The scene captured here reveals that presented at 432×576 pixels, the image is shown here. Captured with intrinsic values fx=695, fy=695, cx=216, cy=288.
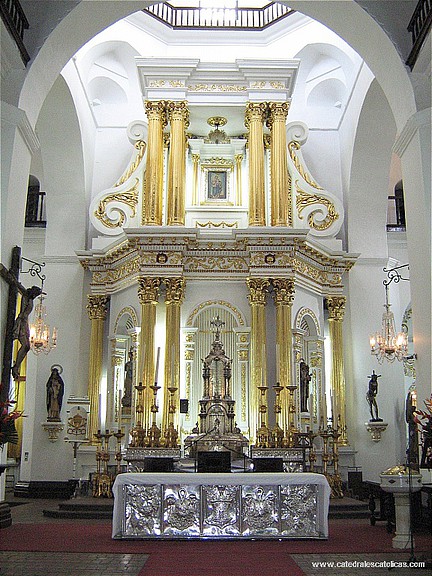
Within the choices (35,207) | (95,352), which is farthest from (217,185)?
(35,207)

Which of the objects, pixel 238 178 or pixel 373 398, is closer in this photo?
pixel 373 398

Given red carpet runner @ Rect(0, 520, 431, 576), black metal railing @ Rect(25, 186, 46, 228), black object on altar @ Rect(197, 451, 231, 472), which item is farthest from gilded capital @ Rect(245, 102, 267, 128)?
red carpet runner @ Rect(0, 520, 431, 576)

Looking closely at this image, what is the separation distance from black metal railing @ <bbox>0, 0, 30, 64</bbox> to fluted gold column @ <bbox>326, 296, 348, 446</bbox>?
9661 millimetres

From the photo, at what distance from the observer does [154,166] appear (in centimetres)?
1634

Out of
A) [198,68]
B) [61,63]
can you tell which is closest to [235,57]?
[198,68]

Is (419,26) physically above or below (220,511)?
above

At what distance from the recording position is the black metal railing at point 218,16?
17766 mm

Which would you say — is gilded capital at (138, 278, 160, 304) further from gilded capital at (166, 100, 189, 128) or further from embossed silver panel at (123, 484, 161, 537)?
embossed silver panel at (123, 484, 161, 537)

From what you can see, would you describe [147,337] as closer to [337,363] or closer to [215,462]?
[337,363]

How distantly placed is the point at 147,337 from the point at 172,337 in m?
0.55

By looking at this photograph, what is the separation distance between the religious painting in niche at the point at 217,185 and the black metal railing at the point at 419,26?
810 centimetres

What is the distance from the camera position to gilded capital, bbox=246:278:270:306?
1548 centimetres

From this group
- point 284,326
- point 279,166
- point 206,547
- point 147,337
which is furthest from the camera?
point 279,166

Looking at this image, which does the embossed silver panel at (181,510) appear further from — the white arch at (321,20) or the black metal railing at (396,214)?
the black metal railing at (396,214)
